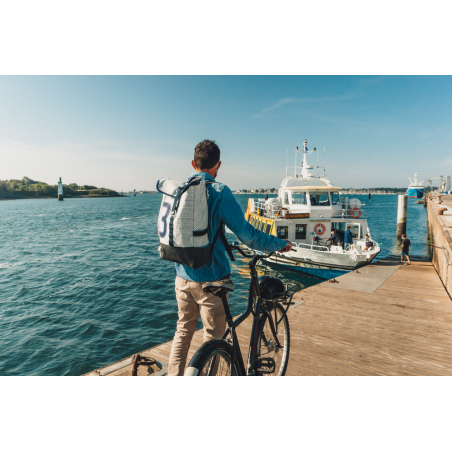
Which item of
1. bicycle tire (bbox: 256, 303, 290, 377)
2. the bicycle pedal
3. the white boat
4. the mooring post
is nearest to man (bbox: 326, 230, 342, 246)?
the white boat

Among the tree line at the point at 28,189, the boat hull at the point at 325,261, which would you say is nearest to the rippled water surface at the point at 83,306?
the boat hull at the point at 325,261

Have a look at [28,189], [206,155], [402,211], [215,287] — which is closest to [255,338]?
[215,287]

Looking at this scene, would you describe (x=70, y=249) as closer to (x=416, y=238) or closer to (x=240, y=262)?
(x=240, y=262)

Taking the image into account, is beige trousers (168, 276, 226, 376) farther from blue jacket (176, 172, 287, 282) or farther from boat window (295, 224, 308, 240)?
boat window (295, 224, 308, 240)

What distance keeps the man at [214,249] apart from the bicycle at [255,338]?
143mm

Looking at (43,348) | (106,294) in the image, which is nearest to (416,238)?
(106,294)

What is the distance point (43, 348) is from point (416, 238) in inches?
1511

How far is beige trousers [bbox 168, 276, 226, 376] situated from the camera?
7.75 ft

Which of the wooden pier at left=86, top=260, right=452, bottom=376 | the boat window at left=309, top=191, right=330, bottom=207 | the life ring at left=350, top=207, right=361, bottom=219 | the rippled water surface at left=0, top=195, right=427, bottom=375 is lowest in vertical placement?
the rippled water surface at left=0, top=195, right=427, bottom=375

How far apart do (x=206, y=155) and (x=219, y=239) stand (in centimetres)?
71

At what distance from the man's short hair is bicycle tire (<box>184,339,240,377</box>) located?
1.37 metres

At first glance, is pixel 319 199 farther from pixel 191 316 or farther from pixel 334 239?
pixel 191 316

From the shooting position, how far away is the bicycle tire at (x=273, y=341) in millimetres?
2799

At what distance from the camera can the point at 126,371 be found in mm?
3920
